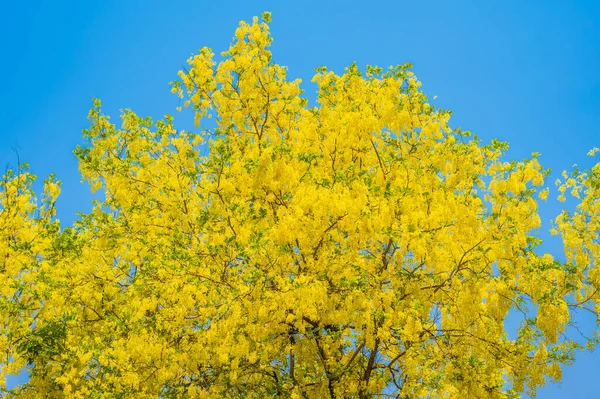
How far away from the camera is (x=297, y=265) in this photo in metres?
9.50

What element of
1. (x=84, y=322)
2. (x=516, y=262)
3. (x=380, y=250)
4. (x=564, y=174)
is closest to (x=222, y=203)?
(x=380, y=250)

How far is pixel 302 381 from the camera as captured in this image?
10.1 meters

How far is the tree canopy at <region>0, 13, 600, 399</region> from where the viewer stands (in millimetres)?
8711

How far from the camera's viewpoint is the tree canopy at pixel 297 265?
8711 millimetres

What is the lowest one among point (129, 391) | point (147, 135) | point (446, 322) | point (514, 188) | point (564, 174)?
point (129, 391)

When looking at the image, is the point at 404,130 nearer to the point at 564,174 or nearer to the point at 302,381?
the point at 302,381

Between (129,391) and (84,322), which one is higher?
(84,322)

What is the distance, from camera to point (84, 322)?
11898 millimetres

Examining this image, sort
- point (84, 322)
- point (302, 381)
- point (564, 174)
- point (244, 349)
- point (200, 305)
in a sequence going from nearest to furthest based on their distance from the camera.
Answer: point (244, 349), point (200, 305), point (302, 381), point (84, 322), point (564, 174)

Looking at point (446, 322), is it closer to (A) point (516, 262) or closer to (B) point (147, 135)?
(A) point (516, 262)

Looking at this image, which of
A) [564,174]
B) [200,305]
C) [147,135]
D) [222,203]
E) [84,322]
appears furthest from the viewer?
[564,174]

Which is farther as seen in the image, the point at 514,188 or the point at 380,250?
the point at 514,188

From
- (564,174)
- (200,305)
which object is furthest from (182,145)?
(564,174)

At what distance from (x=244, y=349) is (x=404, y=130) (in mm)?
5012
